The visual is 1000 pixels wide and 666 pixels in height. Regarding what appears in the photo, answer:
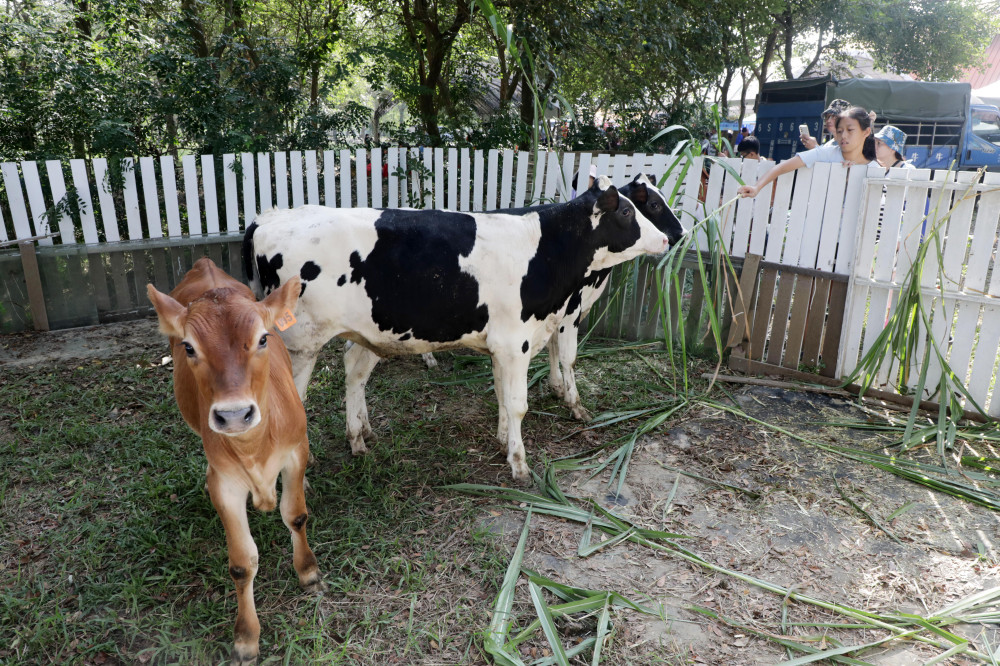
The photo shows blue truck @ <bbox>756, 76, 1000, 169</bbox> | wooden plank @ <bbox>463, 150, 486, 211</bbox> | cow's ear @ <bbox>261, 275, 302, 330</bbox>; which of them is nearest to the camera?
cow's ear @ <bbox>261, 275, 302, 330</bbox>

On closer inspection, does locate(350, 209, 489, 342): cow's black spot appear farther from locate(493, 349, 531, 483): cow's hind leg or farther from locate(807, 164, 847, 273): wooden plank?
locate(807, 164, 847, 273): wooden plank

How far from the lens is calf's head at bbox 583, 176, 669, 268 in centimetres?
422

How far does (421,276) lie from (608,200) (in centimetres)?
122

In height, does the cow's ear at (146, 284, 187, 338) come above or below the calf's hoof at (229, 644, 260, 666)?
above

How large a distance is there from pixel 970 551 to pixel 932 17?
25329mm

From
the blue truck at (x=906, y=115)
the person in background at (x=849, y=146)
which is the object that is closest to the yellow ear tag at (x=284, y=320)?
the person in background at (x=849, y=146)

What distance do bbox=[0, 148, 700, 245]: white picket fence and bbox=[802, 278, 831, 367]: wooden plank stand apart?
1.26m

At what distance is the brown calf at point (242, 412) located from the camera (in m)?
2.43

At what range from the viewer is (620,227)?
429cm

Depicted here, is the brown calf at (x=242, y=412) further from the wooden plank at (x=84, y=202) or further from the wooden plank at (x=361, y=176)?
the wooden plank at (x=361, y=176)

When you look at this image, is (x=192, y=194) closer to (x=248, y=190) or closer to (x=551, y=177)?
(x=248, y=190)

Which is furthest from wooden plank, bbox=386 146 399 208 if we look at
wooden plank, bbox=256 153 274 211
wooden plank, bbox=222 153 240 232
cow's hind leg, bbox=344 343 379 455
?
cow's hind leg, bbox=344 343 379 455

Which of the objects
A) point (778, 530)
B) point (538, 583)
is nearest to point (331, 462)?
point (538, 583)

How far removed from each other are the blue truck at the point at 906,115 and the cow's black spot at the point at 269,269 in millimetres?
15865
